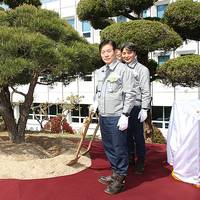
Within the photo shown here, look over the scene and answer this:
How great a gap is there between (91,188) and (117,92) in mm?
1060

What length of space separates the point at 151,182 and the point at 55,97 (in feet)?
62.1

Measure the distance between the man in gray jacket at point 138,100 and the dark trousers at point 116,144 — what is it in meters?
0.62

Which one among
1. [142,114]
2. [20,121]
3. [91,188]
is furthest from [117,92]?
[20,121]

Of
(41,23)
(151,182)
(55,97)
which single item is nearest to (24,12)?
(41,23)

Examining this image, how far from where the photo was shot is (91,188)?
14.2 ft

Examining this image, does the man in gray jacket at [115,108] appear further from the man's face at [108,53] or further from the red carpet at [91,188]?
the red carpet at [91,188]

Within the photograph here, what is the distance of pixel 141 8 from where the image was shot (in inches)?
338

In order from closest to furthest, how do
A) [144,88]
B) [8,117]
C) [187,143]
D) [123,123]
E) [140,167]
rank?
1. [123,123]
2. [187,143]
3. [144,88]
4. [140,167]
5. [8,117]

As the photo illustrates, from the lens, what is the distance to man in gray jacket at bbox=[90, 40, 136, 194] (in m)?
4.15

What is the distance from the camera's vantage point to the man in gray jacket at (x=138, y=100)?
187 inches

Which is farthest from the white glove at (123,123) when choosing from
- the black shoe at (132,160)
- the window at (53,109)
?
the window at (53,109)

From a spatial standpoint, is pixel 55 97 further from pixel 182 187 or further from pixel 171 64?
pixel 182 187

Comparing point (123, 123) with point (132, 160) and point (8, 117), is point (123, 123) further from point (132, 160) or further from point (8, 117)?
point (8, 117)

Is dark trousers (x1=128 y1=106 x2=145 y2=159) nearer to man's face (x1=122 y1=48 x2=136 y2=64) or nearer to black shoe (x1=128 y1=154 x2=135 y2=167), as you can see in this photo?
black shoe (x1=128 y1=154 x2=135 y2=167)
